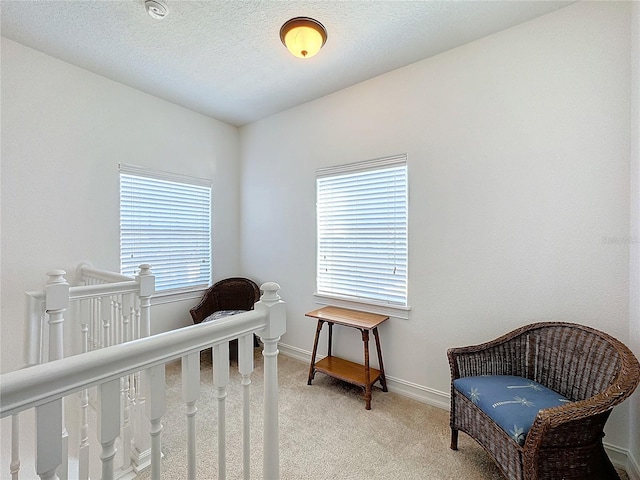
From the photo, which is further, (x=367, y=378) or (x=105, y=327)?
(x=367, y=378)

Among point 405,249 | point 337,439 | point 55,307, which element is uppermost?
point 405,249

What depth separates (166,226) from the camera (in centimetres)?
314

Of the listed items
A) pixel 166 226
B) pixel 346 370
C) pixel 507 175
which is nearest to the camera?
pixel 507 175

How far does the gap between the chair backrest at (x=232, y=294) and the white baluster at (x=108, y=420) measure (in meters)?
2.50

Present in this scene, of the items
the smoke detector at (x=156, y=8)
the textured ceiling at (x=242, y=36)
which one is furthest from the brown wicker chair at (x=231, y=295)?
the smoke detector at (x=156, y=8)

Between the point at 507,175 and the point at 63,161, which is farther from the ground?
the point at 63,161

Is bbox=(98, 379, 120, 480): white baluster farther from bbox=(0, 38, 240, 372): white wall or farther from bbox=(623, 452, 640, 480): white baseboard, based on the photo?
bbox=(623, 452, 640, 480): white baseboard

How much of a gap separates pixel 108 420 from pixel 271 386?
47cm

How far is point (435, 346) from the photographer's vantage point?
91.4 inches

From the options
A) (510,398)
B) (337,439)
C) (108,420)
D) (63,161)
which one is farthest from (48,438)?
(63,161)

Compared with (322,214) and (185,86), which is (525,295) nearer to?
(322,214)

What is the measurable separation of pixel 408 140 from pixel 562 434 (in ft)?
7.00

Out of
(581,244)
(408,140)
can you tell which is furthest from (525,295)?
(408,140)

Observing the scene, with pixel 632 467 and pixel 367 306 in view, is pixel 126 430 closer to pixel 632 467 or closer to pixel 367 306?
pixel 367 306
